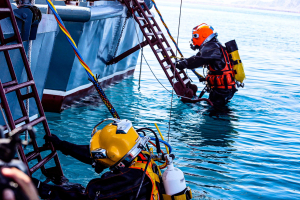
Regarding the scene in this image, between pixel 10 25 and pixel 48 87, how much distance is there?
9.96ft

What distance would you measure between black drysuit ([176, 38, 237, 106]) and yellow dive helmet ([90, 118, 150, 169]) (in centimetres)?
444

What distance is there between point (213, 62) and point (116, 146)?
15.4 ft

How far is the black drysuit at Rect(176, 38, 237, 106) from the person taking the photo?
6.82 meters

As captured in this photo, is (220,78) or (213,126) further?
(220,78)

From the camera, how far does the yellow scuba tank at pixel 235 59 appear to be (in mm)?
6934

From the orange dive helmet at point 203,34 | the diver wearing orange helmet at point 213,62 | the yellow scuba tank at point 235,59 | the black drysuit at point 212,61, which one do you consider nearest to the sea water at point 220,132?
the black drysuit at point 212,61

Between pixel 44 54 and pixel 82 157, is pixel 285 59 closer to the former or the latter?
pixel 44 54

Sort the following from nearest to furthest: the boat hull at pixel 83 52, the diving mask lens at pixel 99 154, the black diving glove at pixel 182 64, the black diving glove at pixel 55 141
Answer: the diving mask lens at pixel 99 154, the black diving glove at pixel 55 141, the boat hull at pixel 83 52, the black diving glove at pixel 182 64

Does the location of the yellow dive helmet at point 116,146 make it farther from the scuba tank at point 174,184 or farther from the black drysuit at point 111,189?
the scuba tank at point 174,184

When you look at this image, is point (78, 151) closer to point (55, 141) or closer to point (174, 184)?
point (55, 141)

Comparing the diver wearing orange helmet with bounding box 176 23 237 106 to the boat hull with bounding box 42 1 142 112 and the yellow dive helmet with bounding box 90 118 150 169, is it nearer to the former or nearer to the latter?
the boat hull with bounding box 42 1 142 112

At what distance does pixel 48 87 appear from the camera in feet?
21.3

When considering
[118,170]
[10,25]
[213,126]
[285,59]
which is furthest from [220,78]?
[285,59]

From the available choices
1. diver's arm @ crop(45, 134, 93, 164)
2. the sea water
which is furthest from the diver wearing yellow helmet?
the sea water
